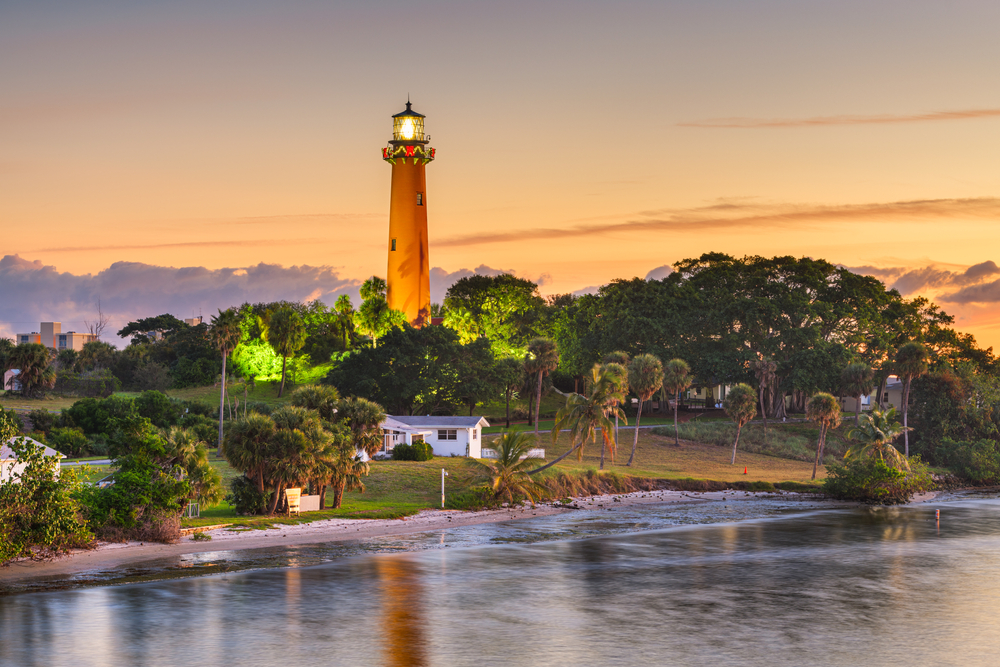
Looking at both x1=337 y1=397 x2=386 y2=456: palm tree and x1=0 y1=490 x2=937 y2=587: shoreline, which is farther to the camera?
x1=337 y1=397 x2=386 y2=456: palm tree

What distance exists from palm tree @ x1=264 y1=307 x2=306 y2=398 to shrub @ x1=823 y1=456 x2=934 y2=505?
53.6 meters

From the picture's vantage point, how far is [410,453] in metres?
59.1

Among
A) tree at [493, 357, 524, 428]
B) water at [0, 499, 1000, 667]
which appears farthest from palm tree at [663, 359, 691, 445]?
water at [0, 499, 1000, 667]

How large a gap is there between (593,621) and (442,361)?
55.7 meters

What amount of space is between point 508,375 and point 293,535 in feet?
143

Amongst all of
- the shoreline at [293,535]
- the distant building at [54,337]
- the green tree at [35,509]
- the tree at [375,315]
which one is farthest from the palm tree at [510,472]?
the distant building at [54,337]

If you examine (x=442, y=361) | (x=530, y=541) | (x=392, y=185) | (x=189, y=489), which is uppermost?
(x=392, y=185)

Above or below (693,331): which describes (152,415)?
below

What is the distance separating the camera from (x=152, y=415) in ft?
224

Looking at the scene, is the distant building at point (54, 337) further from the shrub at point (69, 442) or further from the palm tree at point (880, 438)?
the palm tree at point (880, 438)

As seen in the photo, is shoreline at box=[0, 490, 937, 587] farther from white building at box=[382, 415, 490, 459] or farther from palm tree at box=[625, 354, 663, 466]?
palm tree at box=[625, 354, 663, 466]

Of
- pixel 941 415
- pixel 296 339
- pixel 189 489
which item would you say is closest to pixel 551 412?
pixel 296 339

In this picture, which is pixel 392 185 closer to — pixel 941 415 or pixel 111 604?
pixel 941 415

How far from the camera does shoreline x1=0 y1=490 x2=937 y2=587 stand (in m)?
28.8
